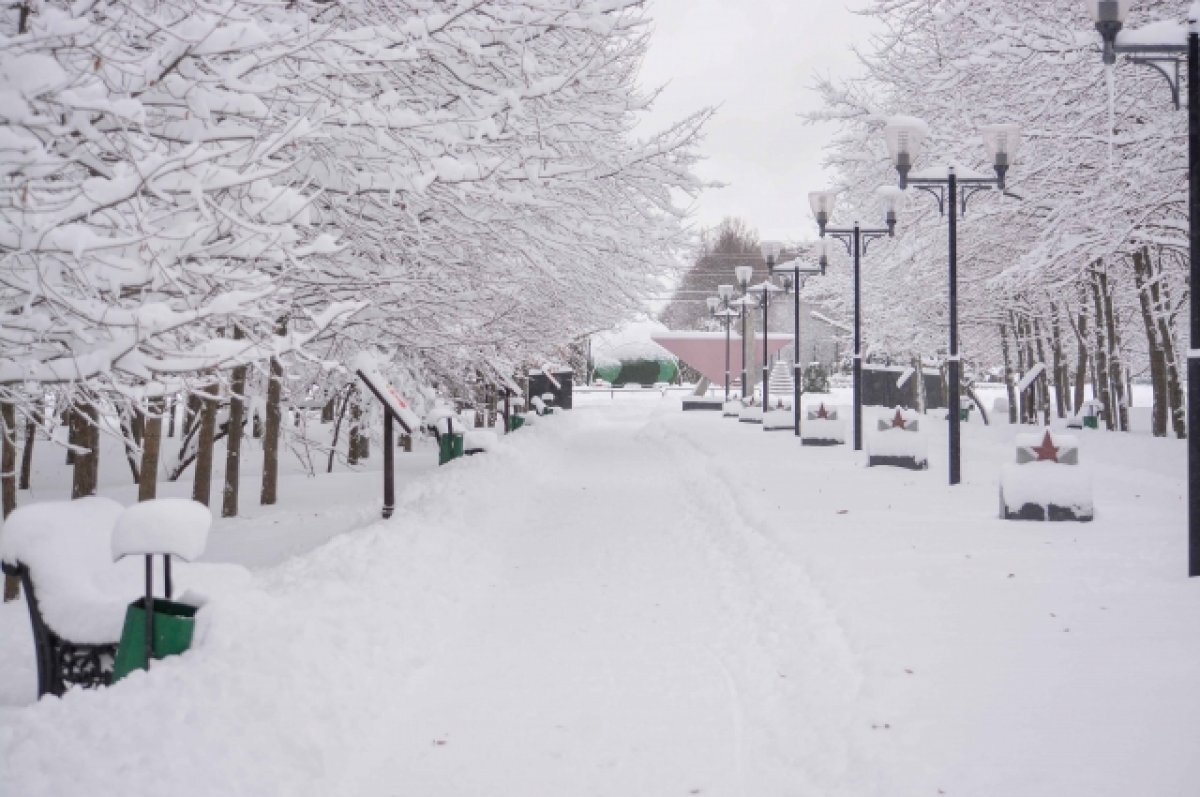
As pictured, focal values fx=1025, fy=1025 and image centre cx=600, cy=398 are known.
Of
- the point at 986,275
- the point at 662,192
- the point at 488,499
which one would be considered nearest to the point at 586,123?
the point at 662,192

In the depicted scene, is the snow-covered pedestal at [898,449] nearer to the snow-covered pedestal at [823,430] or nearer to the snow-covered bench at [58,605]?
the snow-covered pedestal at [823,430]

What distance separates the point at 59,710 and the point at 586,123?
20.1 ft

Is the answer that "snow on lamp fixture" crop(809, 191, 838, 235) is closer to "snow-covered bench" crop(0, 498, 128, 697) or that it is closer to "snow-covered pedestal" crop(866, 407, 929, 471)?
"snow-covered pedestal" crop(866, 407, 929, 471)

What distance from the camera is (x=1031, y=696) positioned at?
4.73m

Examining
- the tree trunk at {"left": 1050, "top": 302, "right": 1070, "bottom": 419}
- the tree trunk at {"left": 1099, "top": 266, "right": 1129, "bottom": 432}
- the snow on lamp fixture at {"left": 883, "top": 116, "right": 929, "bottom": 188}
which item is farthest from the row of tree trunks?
the snow on lamp fixture at {"left": 883, "top": 116, "right": 929, "bottom": 188}

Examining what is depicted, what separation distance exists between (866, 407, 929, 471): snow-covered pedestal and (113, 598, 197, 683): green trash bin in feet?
40.8

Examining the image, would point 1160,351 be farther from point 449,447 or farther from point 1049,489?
→ point 449,447

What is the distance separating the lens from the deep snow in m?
4.08

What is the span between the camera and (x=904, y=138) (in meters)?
13.3

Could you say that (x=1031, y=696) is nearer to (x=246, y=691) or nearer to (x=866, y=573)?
(x=866, y=573)

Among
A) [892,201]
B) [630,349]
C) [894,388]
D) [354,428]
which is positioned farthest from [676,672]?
[630,349]

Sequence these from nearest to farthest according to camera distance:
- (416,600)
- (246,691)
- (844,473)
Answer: (246,691) < (416,600) < (844,473)

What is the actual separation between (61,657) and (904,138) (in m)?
11.7

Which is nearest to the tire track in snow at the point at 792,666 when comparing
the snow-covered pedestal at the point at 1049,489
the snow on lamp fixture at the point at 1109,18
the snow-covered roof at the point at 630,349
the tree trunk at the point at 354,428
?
the snow-covered pedestal at the point at 1049,489
